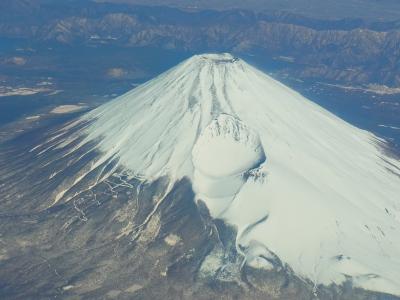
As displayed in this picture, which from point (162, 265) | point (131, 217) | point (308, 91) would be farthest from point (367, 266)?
point (308, 91)

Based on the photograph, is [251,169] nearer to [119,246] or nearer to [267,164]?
[267,164]

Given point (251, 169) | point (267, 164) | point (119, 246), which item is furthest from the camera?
point (267, 164)

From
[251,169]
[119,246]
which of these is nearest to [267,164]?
[251,169]

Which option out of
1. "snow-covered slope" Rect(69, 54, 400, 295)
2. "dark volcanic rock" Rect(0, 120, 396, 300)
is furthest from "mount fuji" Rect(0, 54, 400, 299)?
"dark volcanic rock" Rect(0, 120, 396, 300)

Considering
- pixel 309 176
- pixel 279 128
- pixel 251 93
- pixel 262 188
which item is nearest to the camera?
pixel 262 188

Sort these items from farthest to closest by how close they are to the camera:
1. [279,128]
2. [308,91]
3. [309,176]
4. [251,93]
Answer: [308,91] < [251,93] < [279,128] < [309,176]

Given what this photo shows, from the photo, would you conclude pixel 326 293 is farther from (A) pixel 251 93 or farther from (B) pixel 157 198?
(A) pixel 251 93
